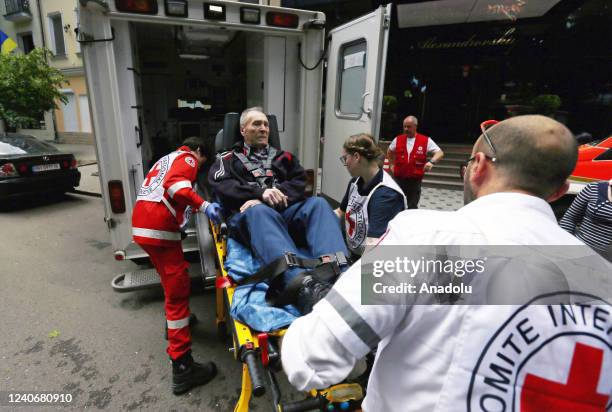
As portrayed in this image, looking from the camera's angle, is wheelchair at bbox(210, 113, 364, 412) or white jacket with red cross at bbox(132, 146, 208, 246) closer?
wheelchair at bbox(210, 113, 364, 412)

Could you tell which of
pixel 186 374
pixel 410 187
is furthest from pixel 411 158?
pixel 186 374

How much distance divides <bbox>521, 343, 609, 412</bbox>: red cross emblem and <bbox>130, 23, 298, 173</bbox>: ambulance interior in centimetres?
413

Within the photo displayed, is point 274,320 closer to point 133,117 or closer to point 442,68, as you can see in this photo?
point 133,117

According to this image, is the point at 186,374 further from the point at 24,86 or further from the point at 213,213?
the point at 24,86

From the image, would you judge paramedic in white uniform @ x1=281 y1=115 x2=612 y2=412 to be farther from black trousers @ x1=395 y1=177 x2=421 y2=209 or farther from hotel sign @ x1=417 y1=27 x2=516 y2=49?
hotel sign @ x1=417 y1=27 x2=516 y2=49

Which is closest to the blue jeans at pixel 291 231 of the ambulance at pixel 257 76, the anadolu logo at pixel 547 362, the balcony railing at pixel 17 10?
the ambulance at pixel 257 76

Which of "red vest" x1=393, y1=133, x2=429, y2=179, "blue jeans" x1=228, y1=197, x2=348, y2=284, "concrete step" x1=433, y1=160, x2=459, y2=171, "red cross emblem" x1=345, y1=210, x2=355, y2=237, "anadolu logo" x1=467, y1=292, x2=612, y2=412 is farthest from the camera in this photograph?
"concrete step" x1=433, y1=160, x2=459, y2=171

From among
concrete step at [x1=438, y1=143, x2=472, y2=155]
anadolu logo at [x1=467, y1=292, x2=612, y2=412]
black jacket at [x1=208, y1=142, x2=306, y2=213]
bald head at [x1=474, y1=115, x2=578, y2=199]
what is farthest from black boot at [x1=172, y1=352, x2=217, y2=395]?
concrete step at [x1=438, y1=143, x2=472, y2=155]

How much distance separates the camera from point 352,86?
11.0ft

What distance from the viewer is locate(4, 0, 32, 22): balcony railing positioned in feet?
51.7

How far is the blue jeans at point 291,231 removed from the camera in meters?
2.05

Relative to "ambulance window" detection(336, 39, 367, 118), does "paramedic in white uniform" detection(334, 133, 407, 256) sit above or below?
below

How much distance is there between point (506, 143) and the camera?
0.81 m

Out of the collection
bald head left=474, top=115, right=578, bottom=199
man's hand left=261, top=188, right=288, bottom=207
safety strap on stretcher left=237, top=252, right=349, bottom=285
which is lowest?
safety strap on stretcher left=237, top=252, right=349, bottom=285
